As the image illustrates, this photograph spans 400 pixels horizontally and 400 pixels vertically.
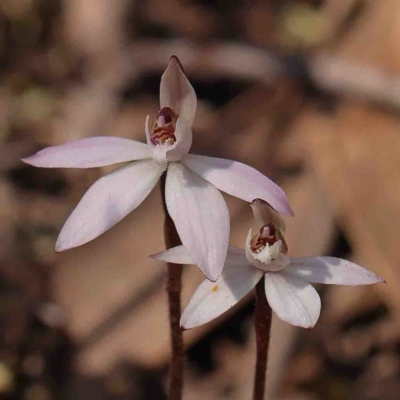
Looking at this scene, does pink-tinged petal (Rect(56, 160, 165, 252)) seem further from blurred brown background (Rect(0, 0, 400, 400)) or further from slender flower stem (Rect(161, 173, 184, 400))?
blurred brown background (Rect(0, 0, 400, 400))

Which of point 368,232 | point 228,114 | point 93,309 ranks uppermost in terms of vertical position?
point 228,114

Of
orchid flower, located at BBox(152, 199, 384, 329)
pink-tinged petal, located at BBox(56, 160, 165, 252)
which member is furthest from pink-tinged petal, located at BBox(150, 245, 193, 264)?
pink-tinged petal, located at BBox(56, 160, 165, 252)

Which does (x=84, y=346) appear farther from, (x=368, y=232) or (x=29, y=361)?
(x=368, y=232)

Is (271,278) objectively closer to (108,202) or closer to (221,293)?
(221,293)

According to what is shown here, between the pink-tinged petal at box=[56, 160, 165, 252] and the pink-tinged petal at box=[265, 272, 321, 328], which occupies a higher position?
the pink-tinged petal at box=[56, 160, 165, 252]

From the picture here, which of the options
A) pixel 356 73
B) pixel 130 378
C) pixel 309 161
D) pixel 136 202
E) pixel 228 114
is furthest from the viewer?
pixel 228 114

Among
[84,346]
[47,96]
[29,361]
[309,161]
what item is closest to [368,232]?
[309,161]
